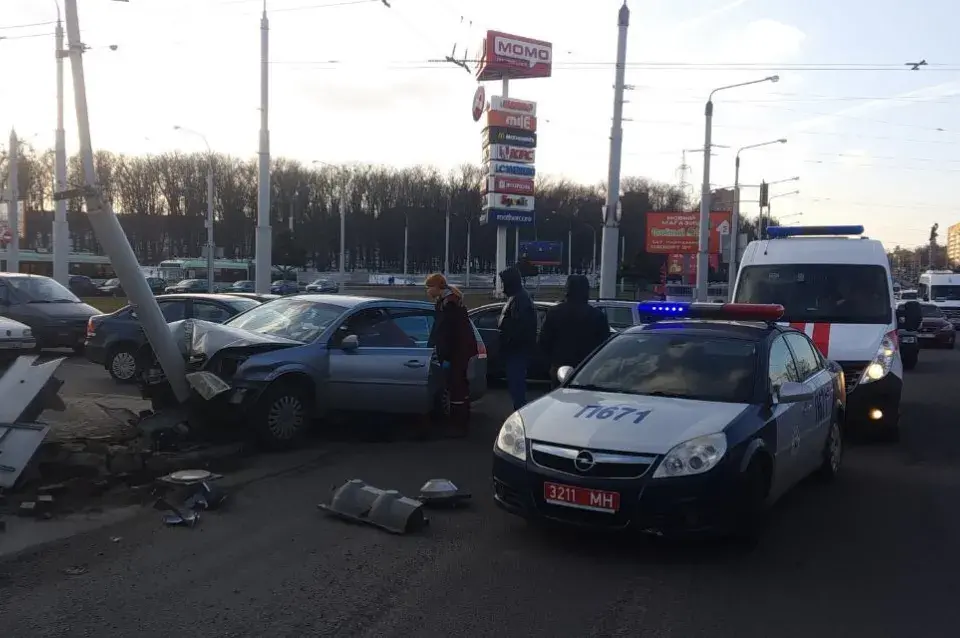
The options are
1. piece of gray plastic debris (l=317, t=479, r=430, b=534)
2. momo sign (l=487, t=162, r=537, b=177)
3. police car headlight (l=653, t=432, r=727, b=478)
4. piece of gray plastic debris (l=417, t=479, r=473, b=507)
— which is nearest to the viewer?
police car headlight (l=653, t=432, r=727, b=478)

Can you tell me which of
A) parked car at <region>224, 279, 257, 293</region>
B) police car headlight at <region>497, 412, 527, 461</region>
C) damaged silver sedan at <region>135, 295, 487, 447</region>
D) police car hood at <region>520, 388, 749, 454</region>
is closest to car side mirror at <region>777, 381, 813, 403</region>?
police car hood at <region>520, 388, 749, 454</region>

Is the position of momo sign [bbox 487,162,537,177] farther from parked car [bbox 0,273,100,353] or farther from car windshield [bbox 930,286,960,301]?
parked car [bbox 0,273,100,353]

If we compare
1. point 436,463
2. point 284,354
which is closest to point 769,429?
point 436,463

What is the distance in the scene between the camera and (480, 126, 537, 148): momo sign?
4153 cm

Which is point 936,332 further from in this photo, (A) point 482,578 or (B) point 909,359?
(A) point 482,578

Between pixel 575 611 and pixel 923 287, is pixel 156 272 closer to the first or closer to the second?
pixel 923 287

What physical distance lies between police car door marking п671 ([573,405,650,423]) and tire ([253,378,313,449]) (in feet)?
12.8

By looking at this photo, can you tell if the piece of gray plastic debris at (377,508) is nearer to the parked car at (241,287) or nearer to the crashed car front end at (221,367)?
the crashed car front end at (221,367)

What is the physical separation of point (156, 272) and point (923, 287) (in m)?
58.4

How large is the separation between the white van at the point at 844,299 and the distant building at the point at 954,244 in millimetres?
95942

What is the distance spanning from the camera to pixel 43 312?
55.1ft

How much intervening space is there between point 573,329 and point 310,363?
113 inches

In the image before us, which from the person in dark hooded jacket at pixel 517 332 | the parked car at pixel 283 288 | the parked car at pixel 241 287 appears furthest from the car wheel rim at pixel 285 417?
the parked car at pixel 241 287

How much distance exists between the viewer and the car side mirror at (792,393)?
604 cm
